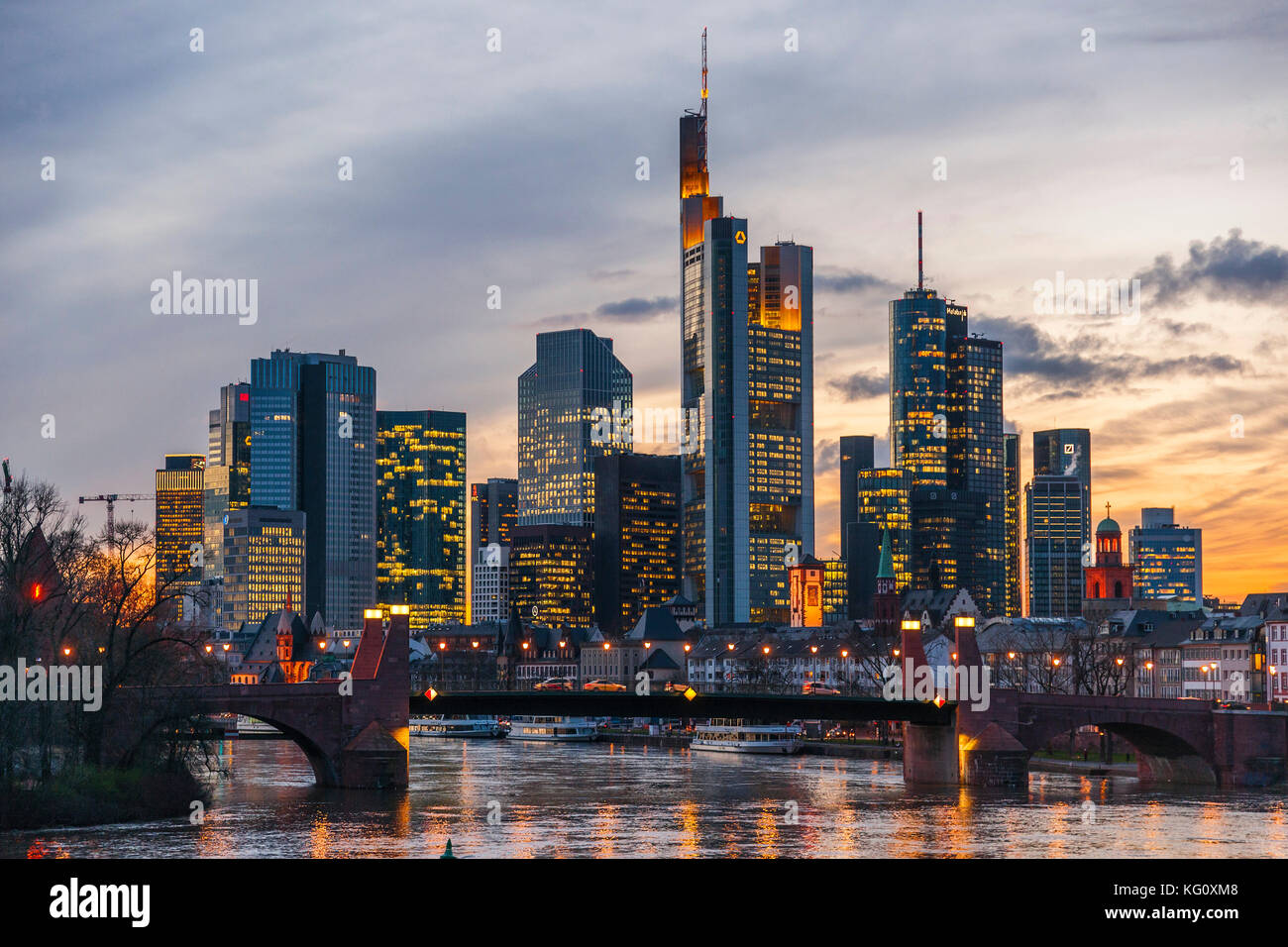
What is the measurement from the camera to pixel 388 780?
4589 inches

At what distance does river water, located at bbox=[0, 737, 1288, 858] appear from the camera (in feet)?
275

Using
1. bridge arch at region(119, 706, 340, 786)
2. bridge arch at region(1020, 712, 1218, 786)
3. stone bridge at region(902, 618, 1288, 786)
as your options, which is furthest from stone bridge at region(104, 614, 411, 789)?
bridge arch at region(1020, 712, 1218, 786)

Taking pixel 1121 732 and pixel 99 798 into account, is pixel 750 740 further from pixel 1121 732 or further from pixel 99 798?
pixel 99 798

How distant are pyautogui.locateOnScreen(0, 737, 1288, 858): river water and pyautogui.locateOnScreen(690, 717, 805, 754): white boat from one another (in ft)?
124

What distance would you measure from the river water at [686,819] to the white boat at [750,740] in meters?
37.7

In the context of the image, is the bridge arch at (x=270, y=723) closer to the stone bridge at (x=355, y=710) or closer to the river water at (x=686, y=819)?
the stone bridge at (x=355, y=710)

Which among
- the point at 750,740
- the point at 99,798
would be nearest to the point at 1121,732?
the point at 750,740

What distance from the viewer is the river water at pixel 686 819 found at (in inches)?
3297

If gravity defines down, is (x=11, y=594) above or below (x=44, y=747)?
above

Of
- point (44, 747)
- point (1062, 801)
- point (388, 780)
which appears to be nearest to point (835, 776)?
point (1062, 801)

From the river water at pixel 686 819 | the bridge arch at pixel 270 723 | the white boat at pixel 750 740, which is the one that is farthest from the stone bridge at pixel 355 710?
the white boat at pixel 750 740
